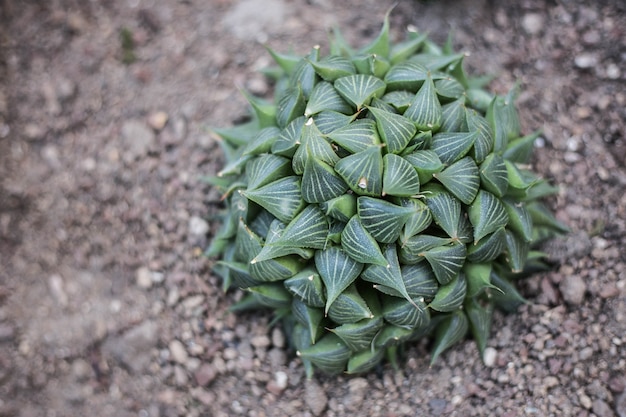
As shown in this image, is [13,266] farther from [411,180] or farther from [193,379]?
[411,180]

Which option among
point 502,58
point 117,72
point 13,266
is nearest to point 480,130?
point 502,58

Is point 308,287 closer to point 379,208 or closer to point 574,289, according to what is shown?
point 379,208

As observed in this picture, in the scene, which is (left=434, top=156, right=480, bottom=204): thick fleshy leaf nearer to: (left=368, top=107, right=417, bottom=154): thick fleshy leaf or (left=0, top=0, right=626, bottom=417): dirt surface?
(left=368, top=107, right=417, bottom=154): thick fleshy leaf

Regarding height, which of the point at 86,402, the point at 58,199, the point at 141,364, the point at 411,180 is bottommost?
the point at 86,402

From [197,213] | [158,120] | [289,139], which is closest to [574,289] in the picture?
[289,139]

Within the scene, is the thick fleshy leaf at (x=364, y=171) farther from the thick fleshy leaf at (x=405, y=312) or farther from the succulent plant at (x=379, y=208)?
the thick fleshy leaf at (x=405, y=312)

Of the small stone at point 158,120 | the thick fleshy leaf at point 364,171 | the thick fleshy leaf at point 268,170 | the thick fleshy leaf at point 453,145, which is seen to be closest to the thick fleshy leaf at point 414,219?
the thick fleshy leaf at point 364,171

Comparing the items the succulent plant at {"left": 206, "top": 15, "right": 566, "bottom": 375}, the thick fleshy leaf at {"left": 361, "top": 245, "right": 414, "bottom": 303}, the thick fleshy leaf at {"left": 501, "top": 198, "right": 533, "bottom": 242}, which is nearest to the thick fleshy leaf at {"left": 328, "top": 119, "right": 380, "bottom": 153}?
the succulent plant at {"left": 206, "top": 15, "right": 566, "bottom": 375}
